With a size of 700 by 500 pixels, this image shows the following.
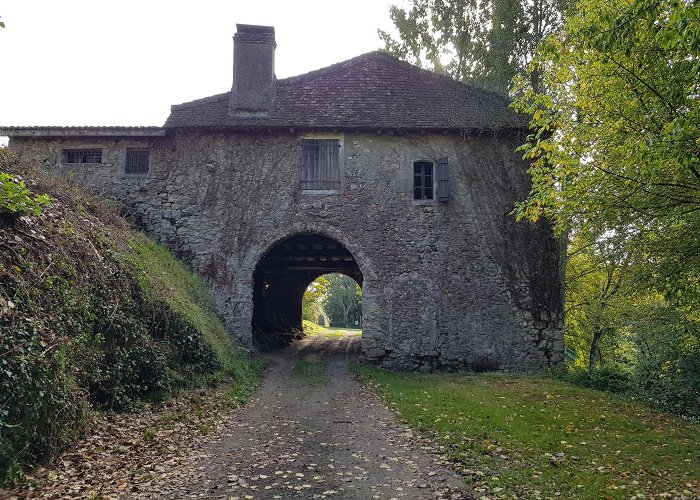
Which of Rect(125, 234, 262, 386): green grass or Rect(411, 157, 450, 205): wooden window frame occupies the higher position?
Rect(411, 157, 450, 205): wooden window frame

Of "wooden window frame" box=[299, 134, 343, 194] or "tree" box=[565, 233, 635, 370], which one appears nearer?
"tree" box=[565, 233, 635, 370]

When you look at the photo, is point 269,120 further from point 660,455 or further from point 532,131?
point 660,455

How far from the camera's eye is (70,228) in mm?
8102

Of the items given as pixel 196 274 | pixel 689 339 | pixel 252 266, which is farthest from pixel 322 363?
pixel 689 339

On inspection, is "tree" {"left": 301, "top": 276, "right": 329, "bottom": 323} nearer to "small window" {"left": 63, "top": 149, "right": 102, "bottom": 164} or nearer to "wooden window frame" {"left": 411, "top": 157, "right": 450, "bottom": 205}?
"wooden window frame" {"left": 411, "top": 157, "right": 450, "bottom": 205}

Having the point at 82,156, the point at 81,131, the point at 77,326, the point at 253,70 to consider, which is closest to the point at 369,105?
the point at 253,70

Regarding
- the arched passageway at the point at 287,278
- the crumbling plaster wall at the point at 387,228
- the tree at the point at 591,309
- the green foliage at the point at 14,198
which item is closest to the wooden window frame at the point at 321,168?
the crumbling plaster wall at the point at 387,228

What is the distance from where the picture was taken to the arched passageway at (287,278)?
1733 cm

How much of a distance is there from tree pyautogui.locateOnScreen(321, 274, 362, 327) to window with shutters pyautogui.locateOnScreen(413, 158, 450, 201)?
108 feet

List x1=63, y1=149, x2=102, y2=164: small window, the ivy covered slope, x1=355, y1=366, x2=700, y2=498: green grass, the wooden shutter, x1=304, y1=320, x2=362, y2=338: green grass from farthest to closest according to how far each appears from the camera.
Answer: x1=304, y1=320, x2=362, y2=338: green grass → x1=63, y1=149, x2=102, y2=164: small window → the wooden shutter → x1=355, y1=366, x2=700, y2=498: green grass → the ivy covered slope

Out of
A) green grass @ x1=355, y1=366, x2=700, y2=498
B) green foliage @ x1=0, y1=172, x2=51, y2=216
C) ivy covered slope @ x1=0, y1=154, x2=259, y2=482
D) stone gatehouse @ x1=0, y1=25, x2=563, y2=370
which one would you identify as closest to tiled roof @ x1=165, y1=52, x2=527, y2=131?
stone gatehouse @ x1=0, y1=25, x2=563, y2=370

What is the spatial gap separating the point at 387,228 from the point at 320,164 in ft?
9.10

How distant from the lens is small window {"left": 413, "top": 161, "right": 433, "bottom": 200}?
14.8m

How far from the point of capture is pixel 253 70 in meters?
15.7
